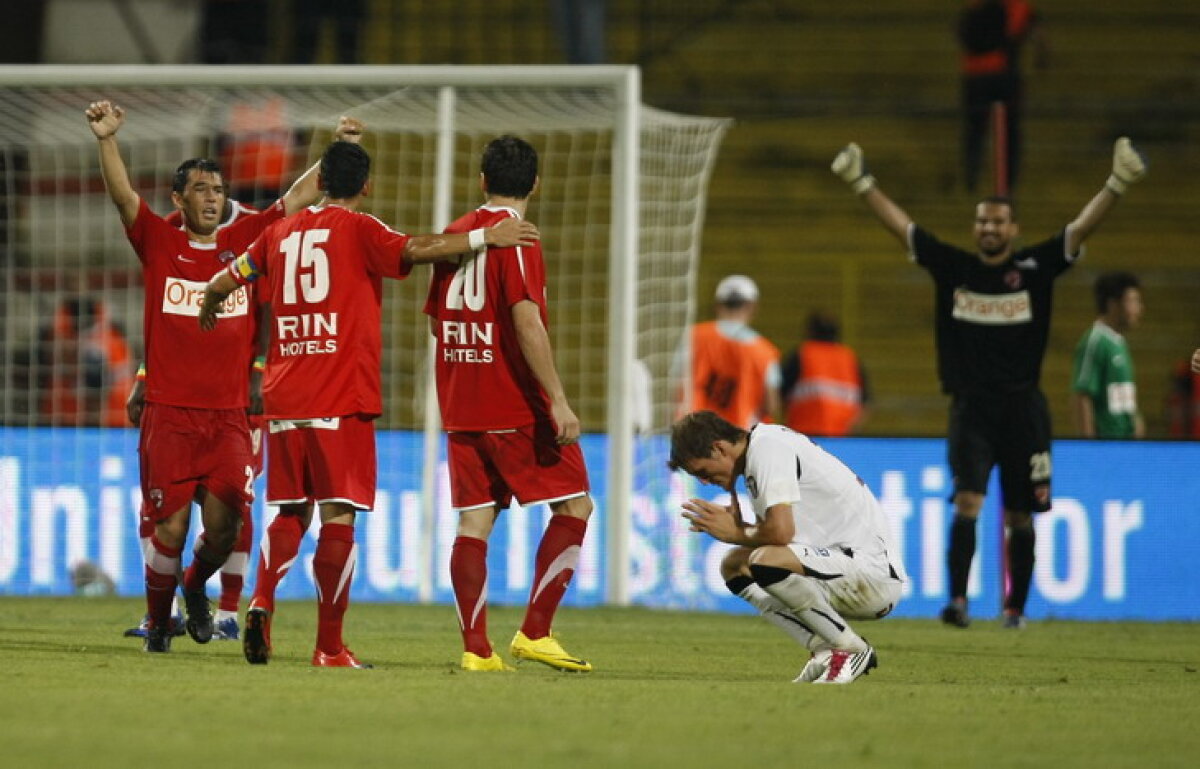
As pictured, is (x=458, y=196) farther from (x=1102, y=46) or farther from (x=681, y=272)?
Answer: (x=1102, y=46)

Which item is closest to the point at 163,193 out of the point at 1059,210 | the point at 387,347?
the point at 387,347

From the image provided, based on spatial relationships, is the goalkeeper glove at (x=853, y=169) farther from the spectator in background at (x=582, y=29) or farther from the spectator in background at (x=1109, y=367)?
the spectator in background at (x=582, y=29)

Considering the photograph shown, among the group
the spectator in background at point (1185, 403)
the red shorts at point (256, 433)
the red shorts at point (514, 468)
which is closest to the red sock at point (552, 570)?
the red shorts at point (514, 468)

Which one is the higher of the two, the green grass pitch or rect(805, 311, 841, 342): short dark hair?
rect(805, 311, 841, 342): short dark hair

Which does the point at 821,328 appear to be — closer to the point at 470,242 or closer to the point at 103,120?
the point at 103,120

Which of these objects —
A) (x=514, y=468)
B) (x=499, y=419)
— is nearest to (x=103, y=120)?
(x=499, y=419)

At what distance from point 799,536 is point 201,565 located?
8.44 ft

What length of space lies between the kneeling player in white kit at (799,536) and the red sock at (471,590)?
88 centimetres

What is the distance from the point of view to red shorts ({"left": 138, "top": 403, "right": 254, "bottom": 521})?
8297 millimetres

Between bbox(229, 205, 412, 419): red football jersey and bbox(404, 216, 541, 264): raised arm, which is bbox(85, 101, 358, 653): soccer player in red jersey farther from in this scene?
bbox(404, 216, 541, 264): raised arm

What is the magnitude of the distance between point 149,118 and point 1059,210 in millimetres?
8932

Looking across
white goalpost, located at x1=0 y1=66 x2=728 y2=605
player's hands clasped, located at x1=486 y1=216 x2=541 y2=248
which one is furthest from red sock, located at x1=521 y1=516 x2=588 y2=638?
white goalpost, located at x1=0 y1=66 x2=728 y2=605

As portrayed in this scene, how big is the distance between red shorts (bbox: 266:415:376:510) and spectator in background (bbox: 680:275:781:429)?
248 inches

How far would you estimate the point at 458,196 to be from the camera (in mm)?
16719
